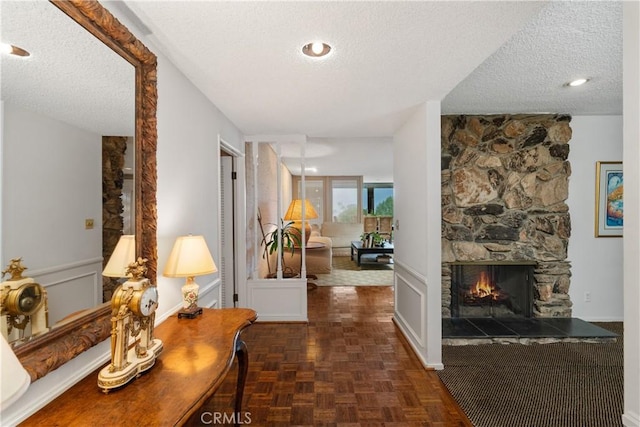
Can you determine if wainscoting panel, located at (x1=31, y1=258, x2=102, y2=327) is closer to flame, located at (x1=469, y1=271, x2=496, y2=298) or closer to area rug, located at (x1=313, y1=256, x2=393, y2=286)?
flame, located at (x1=469, y1=271, x2=496, y2=298)

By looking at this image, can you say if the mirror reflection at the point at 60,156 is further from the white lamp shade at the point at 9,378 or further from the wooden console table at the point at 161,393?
the white lamp shade at the point at 9,378

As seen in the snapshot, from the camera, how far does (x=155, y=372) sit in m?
1.07

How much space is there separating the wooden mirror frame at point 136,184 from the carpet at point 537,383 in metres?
2.18

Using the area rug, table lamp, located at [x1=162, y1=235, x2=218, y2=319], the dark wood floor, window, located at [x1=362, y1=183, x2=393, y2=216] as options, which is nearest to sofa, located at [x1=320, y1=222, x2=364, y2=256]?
the area rug

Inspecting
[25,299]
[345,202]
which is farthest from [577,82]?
[345,202]

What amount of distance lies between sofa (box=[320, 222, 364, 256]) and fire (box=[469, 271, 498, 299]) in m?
4.96

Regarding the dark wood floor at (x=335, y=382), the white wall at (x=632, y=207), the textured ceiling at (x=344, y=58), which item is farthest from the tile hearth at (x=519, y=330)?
the textured ceiling at (x=344, y=58)

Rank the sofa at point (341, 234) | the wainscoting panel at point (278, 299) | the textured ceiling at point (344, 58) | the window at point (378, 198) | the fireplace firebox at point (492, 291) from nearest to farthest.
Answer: the textured ceiling at point (344, 58) < the fireplace firebox at point (492, 291) < the wainscoting panel at point (278, 299) < the sofa at point (341, 234) < the window at point (378, 198)

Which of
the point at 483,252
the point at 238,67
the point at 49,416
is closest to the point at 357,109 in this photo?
the point at 238,67

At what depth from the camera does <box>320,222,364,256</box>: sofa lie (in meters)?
8.31

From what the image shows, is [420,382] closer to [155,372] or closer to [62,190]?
[155,372]

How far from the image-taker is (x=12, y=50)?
83 cm

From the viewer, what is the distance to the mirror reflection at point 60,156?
0.82m

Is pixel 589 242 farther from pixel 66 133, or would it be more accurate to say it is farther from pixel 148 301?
pixel 66 133
